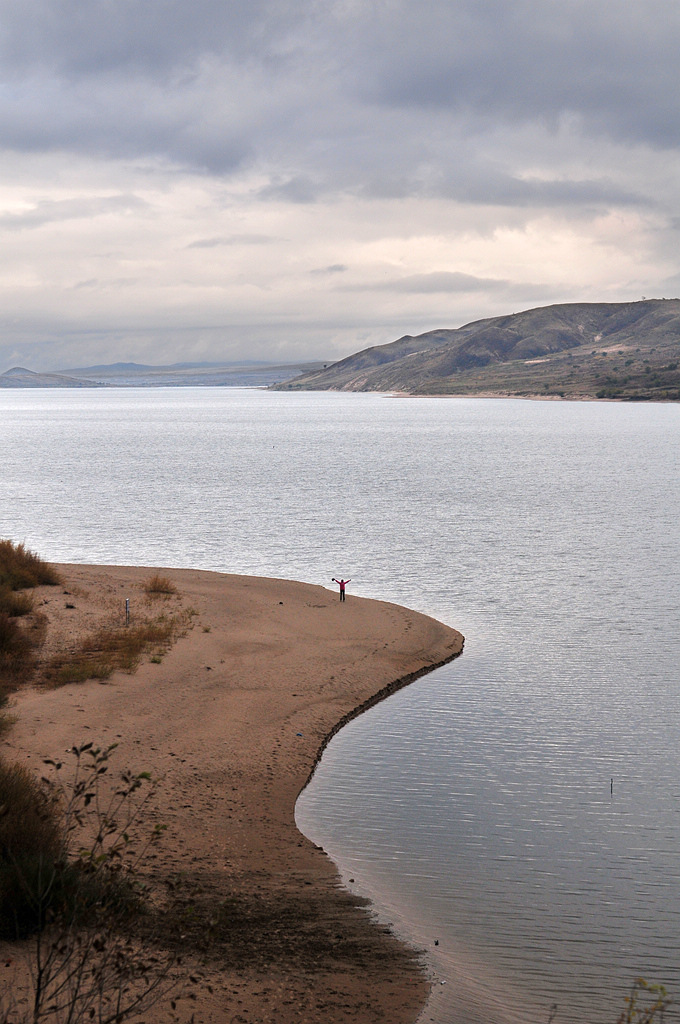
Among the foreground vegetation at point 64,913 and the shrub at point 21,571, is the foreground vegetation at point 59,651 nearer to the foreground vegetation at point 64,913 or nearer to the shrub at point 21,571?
the shrub at point 21,571

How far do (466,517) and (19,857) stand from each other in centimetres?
4280

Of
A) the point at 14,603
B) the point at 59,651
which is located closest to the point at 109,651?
the point at 59,651

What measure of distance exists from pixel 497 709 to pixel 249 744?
5.71 metres

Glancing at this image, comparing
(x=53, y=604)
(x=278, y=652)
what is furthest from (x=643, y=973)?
(x=53, y=604)

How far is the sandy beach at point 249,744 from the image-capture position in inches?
383

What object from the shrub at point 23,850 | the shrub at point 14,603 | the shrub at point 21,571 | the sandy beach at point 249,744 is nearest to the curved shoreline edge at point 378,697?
the sandy beach at point 249,744

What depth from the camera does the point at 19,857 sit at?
380 inches

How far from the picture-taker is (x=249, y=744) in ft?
56.9

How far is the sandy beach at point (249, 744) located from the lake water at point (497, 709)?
681 millimetres

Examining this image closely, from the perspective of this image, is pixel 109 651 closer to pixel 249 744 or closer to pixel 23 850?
pixel 249 744

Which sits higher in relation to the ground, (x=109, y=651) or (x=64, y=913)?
Result: (x=64, y=913)

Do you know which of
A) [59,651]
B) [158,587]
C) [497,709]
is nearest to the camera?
[497,709]

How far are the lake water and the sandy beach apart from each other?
681 millimetres

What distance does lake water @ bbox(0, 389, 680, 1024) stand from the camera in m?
11.4
